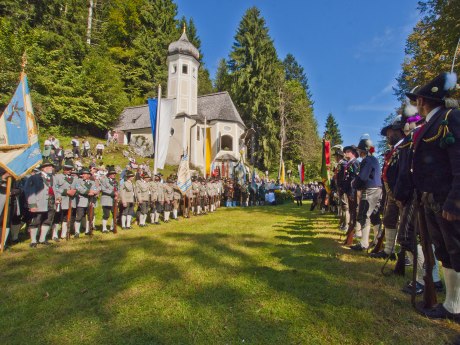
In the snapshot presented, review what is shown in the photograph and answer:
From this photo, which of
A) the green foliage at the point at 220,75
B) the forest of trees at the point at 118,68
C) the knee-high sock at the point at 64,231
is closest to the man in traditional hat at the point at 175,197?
the knee-high sock at the point at 64,231

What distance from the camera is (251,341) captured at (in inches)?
118

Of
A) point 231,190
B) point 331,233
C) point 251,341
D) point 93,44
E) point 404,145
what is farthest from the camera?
point 93,44

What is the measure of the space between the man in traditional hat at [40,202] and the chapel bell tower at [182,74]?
96.4 ft

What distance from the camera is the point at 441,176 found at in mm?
3129

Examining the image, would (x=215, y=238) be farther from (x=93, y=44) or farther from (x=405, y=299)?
(x=93, y=44)

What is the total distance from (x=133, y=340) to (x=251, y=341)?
1.28m

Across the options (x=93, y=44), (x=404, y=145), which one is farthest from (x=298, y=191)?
(x=93, y=44)

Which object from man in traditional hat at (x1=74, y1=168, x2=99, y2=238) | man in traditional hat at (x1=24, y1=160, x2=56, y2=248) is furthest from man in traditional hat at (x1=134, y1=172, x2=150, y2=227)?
man in traditional hat at (x1=24, y1=160, x2=56, y2=248)

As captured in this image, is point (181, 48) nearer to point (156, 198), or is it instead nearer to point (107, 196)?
point (156, 198)

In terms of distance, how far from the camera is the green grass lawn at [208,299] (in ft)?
10.4

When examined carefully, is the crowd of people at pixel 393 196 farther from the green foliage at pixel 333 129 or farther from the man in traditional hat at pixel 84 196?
the green foliage at pixel 333 129

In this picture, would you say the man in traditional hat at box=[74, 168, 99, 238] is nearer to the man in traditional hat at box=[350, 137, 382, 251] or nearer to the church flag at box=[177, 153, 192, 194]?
the church flag at box=[177, 153, 192, 194]

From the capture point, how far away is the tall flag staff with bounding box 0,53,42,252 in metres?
7.34

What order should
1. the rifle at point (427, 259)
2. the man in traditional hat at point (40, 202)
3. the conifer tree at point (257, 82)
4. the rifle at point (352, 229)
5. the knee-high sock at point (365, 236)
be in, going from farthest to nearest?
1. the conifer tree at point (257, 82)
2. the man in traditional hat at point (40, 202)
3. the rifle at point (352, 229)
4. the knee-high sock at point (365, 236)
5. the rifle at point (427, 259)
